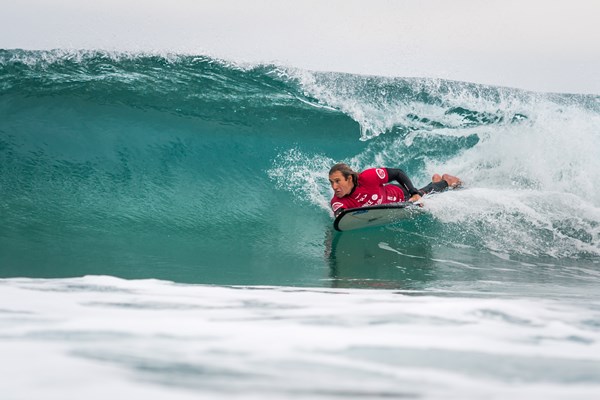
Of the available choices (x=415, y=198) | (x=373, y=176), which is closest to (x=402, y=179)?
(x=415, y=198)

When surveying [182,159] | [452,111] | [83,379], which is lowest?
[83,379]

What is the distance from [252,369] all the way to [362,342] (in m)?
0.48

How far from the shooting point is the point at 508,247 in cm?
639

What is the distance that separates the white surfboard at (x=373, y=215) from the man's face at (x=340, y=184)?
182mm

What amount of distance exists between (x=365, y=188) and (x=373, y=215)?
283 millimetres

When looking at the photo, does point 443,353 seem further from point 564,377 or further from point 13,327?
point 13,327

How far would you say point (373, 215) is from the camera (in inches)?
250

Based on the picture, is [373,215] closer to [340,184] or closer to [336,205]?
[336,205]

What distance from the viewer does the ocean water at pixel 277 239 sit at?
6.43 feet

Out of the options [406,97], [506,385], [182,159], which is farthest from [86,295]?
[406,97]

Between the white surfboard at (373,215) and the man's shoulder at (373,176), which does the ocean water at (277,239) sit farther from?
the man's shoulder at (373,176)

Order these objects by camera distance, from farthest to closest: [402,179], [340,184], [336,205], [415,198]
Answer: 1. [402,179]
2. [415,198]
3. [336,205]
4. [340,184]

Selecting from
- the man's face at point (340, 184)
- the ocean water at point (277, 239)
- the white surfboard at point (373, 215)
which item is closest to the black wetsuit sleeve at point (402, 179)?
the white surfboard at point (373, 215)

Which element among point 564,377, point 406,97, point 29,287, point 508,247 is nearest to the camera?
point 564,377
